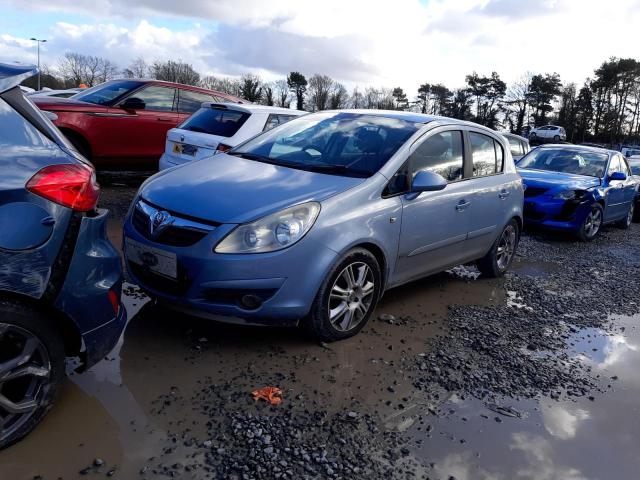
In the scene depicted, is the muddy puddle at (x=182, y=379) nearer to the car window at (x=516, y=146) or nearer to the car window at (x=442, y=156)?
the car window at (x=442, y=156)

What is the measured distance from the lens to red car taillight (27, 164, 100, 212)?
239cm

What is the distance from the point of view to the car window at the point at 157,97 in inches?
344

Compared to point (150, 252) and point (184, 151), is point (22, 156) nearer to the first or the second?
point (150, 252)

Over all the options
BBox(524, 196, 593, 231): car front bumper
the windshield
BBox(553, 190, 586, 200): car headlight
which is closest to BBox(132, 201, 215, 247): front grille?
the windshield

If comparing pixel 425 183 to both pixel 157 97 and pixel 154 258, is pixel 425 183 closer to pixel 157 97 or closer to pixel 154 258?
pixel 154 258

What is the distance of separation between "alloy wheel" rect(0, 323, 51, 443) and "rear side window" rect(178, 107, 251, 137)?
204 inches

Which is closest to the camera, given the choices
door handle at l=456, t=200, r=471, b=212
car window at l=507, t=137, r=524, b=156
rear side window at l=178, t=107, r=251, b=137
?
door handle at l=456, t=200, r=471, b=212

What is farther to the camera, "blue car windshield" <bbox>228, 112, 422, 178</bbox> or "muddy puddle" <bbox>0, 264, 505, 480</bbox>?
"blue car windshield" <bbox>228, 112, 422, 178</bbox>

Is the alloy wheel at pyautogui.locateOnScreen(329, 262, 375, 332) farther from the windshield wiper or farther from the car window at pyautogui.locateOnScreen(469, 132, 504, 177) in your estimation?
the car window at pyautogui.locateOnScreen(469, 132, 504, 177)

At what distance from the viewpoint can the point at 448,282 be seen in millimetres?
5672

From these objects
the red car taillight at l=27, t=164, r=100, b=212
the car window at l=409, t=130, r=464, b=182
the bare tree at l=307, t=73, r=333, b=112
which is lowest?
the red car taillight at l=27, t=164, r=100, b=212

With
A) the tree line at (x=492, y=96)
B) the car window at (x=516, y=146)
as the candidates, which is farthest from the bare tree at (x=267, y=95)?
the car window at (x=516, y=146)

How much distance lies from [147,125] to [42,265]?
6777 mm

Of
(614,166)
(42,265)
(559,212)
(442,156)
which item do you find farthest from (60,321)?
(614,166)
